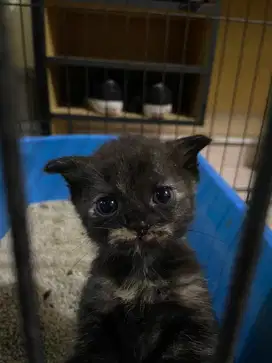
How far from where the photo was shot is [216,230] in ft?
4.21

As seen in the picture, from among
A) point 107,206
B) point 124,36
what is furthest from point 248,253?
point 124,36

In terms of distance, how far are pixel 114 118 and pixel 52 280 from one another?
1.05 meters

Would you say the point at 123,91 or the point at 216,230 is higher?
the point at 123,91

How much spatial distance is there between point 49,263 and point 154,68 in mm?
1101

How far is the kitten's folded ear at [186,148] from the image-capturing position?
89 centimetres

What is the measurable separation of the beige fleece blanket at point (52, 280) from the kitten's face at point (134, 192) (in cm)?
20

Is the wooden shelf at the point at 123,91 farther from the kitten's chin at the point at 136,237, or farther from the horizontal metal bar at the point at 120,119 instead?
the kitten's chin at the point at 136,237

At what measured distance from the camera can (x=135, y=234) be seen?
28.3 inches

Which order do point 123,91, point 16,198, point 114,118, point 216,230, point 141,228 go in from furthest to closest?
point 123,91 → point 114,118 → point 216,230 → point 141,228 → point 16,198

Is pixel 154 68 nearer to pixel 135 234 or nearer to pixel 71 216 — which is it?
pixel 71 216

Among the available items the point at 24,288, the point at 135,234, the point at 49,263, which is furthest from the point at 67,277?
the point at 24,288

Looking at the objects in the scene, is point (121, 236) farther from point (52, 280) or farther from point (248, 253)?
point (52, 280)

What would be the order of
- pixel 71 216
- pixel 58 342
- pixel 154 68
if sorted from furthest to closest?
pixel 154 68 < pixel 71 216 < pixel 58 342

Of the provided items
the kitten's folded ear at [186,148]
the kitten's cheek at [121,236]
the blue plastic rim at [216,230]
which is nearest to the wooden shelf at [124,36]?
the blue plastic rim at [216,230]
